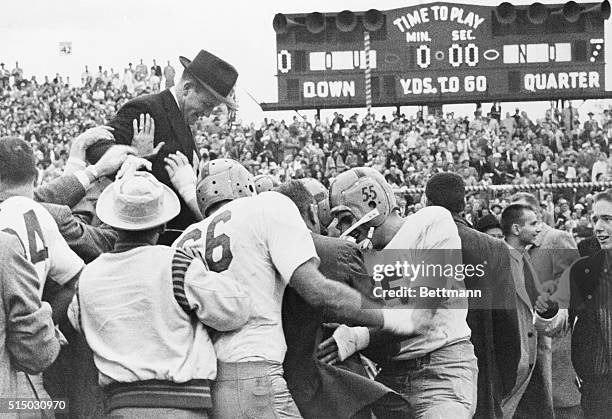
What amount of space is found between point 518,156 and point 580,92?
5.25 m

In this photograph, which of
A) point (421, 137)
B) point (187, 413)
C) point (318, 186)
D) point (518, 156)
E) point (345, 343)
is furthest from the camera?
point (421, 137)

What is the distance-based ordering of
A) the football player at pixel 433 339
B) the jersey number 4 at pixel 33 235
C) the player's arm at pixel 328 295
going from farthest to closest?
the football player at pixel 433 339 → the jersey number 4 at pixel 33 235 → the player's arm at pixel 328 295

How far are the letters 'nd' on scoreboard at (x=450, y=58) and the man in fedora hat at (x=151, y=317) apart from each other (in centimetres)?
1530

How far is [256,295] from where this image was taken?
11.4ft

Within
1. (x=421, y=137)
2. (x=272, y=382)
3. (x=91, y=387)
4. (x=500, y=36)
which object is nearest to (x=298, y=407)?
(x=272, y=382)

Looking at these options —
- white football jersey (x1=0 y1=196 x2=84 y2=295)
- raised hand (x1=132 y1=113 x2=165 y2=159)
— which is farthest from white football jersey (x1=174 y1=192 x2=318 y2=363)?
raised hand (x1=132 y1=113 x2=165 y2=159)

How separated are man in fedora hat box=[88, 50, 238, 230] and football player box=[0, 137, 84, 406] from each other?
764mm

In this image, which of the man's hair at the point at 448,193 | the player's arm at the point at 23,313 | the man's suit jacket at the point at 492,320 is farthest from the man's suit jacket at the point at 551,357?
the player's arm at the point at 23,313

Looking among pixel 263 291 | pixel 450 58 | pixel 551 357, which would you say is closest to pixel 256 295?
pixel 263 291

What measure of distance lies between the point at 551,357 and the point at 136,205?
129 inches

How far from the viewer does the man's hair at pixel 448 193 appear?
15.0 feet

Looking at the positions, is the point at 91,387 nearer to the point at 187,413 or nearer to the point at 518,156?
the point at 187,413

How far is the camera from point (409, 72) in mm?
19453

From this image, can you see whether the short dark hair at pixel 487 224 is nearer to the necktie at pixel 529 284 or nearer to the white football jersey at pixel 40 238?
the necktie at pixel 529 284
